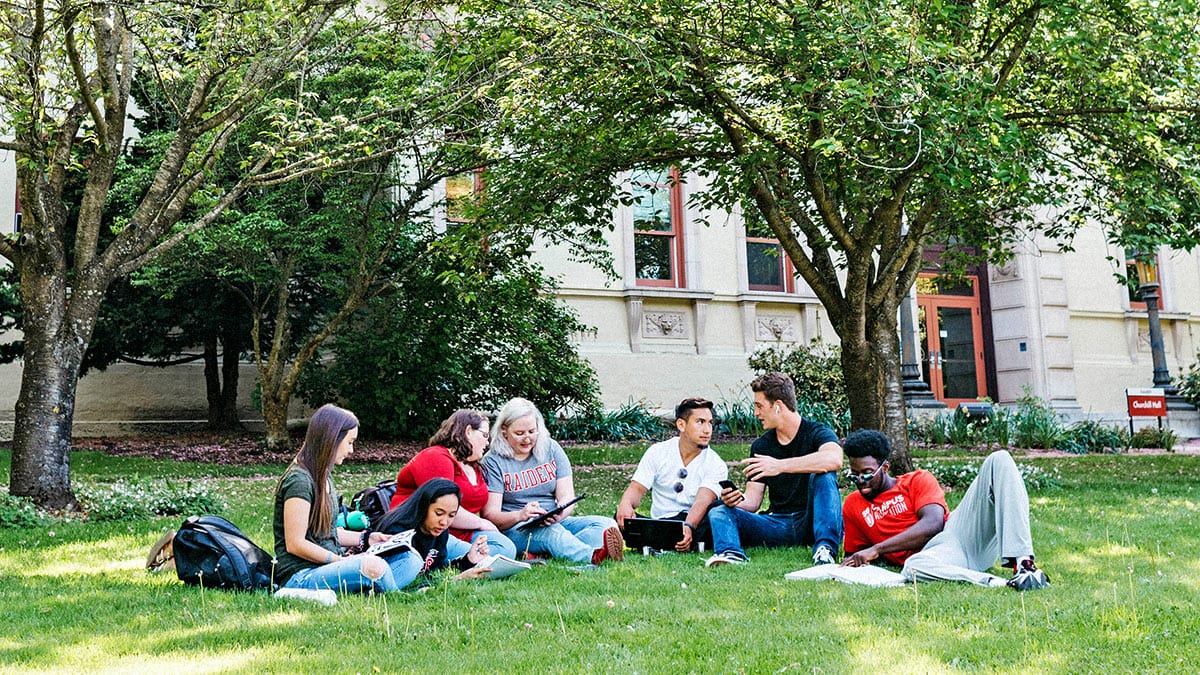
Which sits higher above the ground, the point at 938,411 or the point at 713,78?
the point at 713,78

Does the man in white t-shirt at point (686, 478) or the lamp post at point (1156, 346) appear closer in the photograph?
the man in white t-shirt at point (686, 478)

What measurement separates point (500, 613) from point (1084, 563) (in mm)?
3734

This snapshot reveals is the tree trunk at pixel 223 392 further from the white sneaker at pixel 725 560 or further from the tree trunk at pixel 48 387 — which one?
the white sneaker at pixel 725 560

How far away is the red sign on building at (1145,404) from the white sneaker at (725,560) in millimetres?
15337

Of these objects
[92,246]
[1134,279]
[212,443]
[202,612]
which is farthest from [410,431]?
[202,612]

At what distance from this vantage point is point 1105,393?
78.8 feet

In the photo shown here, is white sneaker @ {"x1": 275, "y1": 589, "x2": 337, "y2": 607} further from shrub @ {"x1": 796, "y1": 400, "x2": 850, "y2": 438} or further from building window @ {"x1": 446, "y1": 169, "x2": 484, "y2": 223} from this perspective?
shrub @ {"x1": 796, "y1": 400, "x2": 850, "y2": 438}

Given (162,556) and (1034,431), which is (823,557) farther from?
(1034,431)

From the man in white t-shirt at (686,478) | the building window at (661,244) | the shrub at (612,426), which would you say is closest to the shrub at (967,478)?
the man in white t-shirt at (686,478)

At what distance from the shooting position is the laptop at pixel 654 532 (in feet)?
24.2

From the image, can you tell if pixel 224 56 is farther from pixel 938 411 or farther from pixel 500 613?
pixel 938 411

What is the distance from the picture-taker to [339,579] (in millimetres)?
5609

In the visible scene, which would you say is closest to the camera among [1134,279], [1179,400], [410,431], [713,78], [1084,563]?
[1084,563]

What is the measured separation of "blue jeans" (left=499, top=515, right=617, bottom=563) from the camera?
710 centimetres
